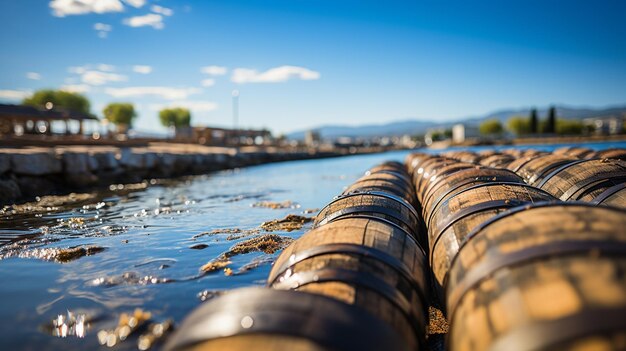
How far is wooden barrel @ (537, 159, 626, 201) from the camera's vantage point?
172 inches

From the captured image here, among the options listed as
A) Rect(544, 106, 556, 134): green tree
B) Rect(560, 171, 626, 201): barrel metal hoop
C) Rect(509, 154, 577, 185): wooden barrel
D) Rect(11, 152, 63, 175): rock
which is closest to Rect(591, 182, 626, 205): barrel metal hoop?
Rect(560, 171, 626, 201): barrel metal hoop

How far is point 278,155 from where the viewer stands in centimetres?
4669

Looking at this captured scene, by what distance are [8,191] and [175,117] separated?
106 m

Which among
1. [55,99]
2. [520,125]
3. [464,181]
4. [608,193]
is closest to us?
[608,193]

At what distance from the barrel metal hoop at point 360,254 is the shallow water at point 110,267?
70.8 inches

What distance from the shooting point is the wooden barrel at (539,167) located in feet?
19.0

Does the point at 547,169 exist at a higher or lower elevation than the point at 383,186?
higher

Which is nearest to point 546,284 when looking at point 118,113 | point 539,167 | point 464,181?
point 464,181

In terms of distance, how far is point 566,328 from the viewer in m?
1.41

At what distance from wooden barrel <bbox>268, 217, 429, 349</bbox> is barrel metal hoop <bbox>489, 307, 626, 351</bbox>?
791mm

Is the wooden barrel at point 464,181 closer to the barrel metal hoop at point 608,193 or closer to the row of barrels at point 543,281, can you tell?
the barrel metal hoop at point 608,193

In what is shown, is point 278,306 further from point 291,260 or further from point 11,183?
point 11,183

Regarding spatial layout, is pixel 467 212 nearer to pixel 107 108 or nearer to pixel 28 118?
pixel 28 118

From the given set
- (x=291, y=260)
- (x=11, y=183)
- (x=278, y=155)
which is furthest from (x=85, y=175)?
(x=278, y=155)
